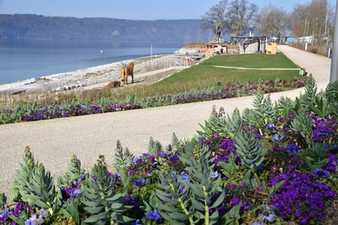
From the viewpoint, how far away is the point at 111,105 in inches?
472

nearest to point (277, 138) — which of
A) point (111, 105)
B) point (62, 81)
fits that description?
point (111, 105)

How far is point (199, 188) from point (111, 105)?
29.9 feet

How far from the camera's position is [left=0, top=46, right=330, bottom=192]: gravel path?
7395 mm

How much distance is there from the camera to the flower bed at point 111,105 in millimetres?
10852

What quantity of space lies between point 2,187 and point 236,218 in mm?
3768

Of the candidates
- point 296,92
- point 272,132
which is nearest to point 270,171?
point 272,132

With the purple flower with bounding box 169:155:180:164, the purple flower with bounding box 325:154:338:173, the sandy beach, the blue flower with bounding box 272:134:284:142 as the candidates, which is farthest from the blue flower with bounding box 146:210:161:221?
the sandy beach

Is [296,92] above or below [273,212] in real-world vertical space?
below

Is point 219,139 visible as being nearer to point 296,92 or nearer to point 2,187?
point 2,187

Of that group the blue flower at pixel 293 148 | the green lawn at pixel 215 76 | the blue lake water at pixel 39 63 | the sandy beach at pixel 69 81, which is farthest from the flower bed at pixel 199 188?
the blue lake water at pixel 39 63

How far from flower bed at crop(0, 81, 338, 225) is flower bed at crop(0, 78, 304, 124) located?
445 centimetres

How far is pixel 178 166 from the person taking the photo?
441cm

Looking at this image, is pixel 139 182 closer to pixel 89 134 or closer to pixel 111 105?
pixel 89 134

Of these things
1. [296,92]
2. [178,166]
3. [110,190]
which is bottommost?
[296,92]
